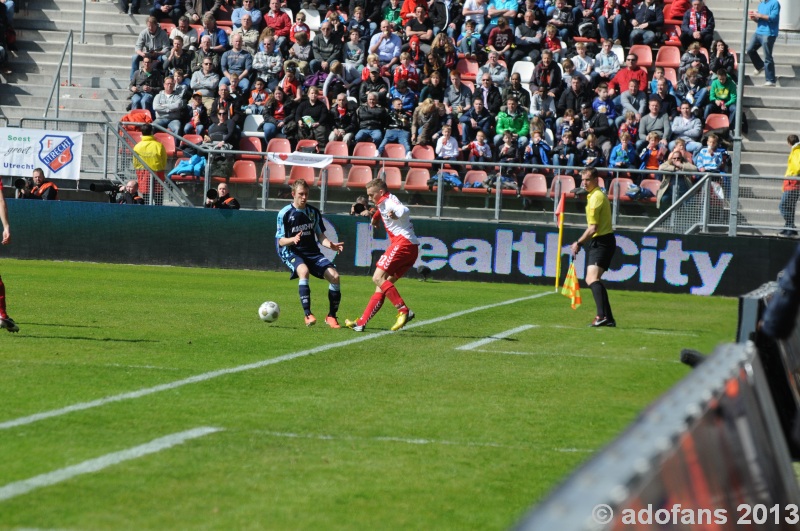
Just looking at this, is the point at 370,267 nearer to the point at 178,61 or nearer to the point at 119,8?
the point at 178,61

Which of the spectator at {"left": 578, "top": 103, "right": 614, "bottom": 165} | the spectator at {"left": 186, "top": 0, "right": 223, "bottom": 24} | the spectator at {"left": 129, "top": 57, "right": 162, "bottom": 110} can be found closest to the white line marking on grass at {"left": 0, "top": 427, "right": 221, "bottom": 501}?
the spectator at {"left": 578, "top": 103, "right": 614, "bottom": 165}

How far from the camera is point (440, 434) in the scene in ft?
26.2

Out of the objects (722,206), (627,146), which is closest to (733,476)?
(722,206)

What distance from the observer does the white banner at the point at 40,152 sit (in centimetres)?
2555

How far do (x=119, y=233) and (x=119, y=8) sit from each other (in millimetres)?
10475

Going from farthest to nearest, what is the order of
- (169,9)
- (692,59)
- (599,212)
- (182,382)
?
1. (169,9)
2. (692,59)
3. (599,212)
4. (182,382)

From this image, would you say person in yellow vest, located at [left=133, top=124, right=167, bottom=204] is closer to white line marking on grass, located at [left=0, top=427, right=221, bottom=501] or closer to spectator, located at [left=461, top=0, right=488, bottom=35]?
spectator, located at [left=461, top=0, right=488, bottom=35]

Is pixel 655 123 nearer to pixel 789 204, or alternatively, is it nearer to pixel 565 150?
pixel 565 150

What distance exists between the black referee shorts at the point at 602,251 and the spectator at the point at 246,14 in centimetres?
1599

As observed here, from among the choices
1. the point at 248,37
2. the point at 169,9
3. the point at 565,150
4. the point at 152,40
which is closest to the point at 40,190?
the point at 152,40

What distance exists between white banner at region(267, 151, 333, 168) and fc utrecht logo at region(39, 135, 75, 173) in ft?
15.1

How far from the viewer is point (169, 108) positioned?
28047 millimetres

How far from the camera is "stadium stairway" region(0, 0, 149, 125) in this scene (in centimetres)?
3075

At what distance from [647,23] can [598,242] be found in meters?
13.9
